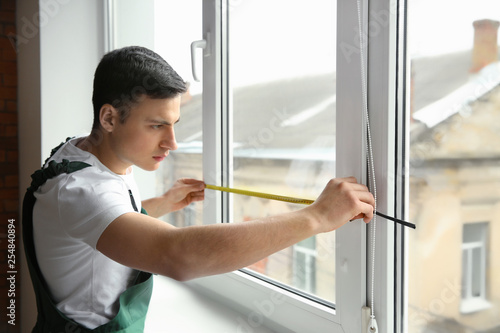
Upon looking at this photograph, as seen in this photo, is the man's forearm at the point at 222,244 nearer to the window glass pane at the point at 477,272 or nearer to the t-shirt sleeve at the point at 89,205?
the t-shirt sleeve at the point at 89,205

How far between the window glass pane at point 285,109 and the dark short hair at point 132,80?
1.11ft

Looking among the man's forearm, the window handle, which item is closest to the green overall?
the man's forearm

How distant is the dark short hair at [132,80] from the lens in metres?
1.06

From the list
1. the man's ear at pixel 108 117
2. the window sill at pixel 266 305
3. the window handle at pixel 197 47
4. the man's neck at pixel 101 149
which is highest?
the window handle at pixel 197 47

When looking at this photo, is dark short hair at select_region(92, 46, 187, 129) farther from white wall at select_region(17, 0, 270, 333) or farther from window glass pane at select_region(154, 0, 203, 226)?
white wall at select_region(17, 0, 270, 333)

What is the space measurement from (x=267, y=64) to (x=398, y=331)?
2.76 ft

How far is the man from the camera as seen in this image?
81 cm

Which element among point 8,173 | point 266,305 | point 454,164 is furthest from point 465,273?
point 8,173

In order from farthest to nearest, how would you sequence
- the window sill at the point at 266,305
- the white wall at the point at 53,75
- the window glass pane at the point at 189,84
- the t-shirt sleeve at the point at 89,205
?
1. the white wall at the point at 53,75
2. the window glass pane at the point at 189,84
3. the window sill at the point at 266,305
4. the t-shirt sleeve at the point at 89,205

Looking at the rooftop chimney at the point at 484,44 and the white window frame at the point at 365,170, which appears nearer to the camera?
the rooftop chimney at the point at 484,44

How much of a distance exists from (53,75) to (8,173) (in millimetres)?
692

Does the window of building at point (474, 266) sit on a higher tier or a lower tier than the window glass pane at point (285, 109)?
lower

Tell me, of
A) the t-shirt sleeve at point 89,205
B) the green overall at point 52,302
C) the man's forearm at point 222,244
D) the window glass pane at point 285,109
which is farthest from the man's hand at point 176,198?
the man's forearm at point 222,244

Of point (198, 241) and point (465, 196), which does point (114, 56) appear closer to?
point (198, 241)
